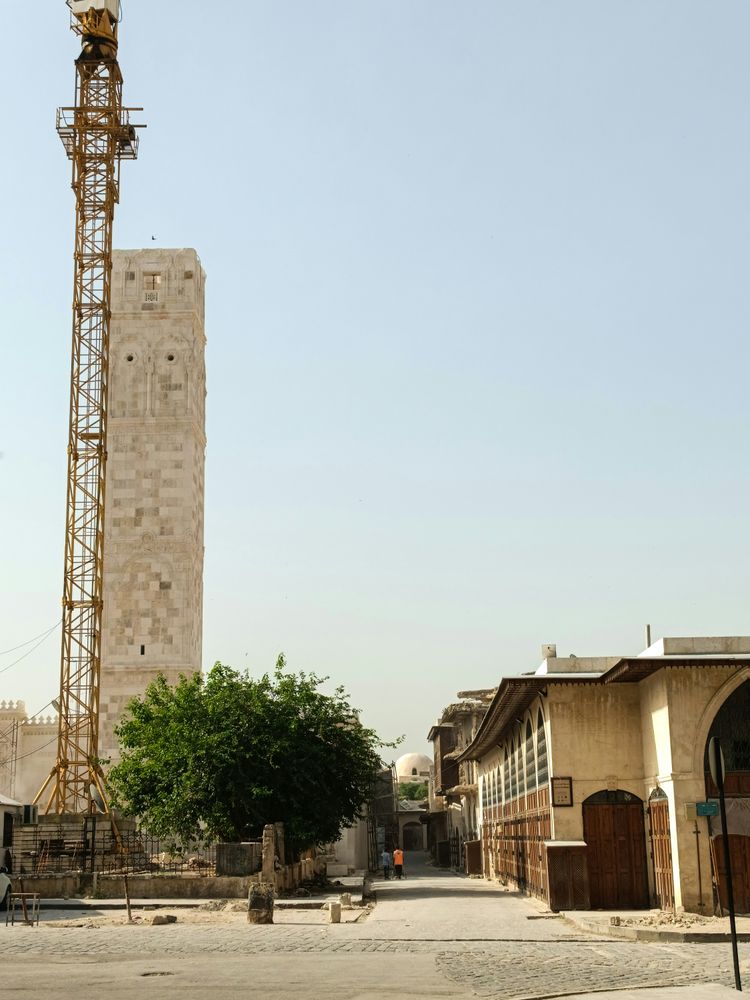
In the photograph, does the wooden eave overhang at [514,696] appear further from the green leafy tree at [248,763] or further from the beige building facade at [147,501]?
the beige building facade at [147,501]

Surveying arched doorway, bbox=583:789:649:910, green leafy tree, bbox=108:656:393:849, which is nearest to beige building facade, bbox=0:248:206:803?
green leafy tree, bbox=108:656:393:849

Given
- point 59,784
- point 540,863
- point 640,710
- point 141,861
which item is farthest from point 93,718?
point 640,710

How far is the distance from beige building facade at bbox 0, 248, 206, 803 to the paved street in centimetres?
3360

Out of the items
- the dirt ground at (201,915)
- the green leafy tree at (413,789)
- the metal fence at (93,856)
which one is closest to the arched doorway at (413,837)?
the green leafy tree at (413,789)

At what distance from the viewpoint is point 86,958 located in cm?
1516

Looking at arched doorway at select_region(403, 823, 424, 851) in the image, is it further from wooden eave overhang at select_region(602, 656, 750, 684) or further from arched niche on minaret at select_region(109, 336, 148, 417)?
wooden eave overhang at select_region(602, 656, 750, 684)

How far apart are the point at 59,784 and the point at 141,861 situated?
12.7 meters

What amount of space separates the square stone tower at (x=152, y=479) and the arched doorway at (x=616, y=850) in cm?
3403

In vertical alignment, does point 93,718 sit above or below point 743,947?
above

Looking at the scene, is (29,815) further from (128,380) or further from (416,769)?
(416,769)

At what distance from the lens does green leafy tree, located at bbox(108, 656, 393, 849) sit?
Result: 1216 inches

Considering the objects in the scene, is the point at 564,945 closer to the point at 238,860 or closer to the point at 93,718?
the point at 238,860

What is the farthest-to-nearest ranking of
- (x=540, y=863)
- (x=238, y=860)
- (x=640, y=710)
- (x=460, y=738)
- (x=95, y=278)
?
(x=460, y=738)
(x=95, y=278)
(x=238, y=860)
(x=540, y=863)
(x=640, y=710)

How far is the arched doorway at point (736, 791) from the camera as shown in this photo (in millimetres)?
19875
